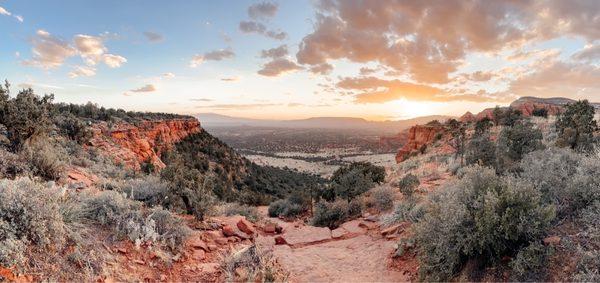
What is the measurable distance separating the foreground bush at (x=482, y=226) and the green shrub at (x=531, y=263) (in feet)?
0.60

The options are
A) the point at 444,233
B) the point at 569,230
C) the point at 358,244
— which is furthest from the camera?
the point at 358,244

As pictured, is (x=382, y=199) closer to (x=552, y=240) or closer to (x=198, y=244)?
(x=552, y=240)

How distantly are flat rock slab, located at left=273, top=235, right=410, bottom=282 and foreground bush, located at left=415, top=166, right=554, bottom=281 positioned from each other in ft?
3.49

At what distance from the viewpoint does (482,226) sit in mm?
5488

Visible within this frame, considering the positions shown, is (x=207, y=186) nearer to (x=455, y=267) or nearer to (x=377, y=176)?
(x=455, y=267)

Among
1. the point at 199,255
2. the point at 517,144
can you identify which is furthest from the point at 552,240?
the point at 517,144

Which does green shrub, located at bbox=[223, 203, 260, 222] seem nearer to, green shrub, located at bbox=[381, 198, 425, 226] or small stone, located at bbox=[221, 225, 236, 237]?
small stone, located at bbox=[221, 225, 236, 237]

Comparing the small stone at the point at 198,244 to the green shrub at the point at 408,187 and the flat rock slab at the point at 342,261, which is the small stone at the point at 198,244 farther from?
the green shrub at the point at 408,187

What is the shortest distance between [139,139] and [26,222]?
82.0ft

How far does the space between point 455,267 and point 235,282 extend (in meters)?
3.85

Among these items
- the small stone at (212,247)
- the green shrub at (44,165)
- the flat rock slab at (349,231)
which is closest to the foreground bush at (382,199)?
the flat rock slab at (349,231)

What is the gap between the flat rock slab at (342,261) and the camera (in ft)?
23.2

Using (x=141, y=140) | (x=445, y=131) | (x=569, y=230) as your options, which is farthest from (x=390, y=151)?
(x=569, y=230)

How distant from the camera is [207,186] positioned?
37.7 feet
